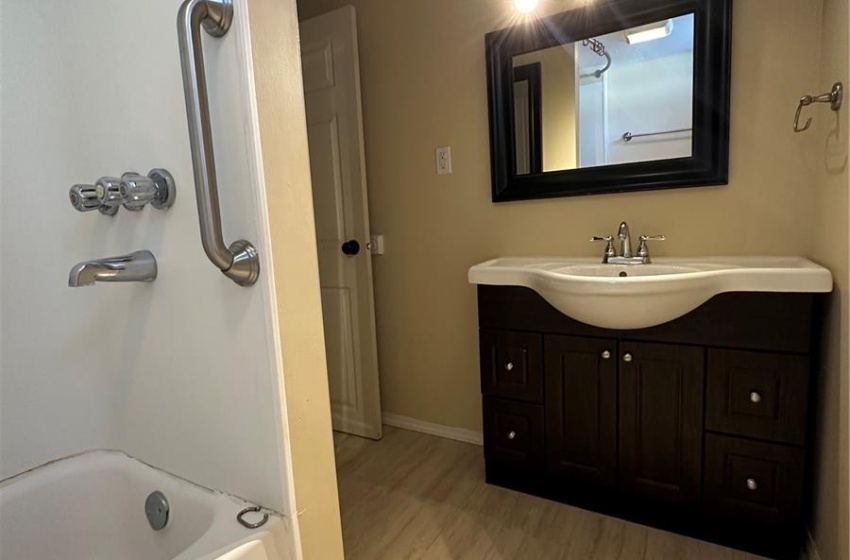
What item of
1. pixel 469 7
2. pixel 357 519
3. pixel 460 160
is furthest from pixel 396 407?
pixel 469 7

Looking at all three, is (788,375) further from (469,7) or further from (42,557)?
(42,557)

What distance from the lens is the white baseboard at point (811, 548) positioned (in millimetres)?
1285

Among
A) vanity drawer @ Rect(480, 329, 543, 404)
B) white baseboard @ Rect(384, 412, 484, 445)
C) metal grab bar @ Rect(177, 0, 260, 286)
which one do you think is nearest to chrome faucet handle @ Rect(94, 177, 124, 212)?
metal grab bar @ Rect(177, 0, 260, 286)

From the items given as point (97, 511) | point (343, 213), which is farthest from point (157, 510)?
point (343, 213)

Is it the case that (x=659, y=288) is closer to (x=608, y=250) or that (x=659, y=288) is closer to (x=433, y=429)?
(x=608, y=250)

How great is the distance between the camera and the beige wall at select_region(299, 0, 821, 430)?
1.42 m

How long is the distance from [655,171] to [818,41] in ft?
1.74

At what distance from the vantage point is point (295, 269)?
848 mm

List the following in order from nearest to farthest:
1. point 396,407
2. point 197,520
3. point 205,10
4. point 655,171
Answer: point 205,10 < point 197,520 < point 655,171 < point 396,407

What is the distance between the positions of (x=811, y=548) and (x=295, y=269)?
160 cm

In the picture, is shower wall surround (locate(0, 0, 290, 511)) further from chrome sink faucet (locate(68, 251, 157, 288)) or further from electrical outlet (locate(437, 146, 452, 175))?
electrical outlet (locate(437, 146, 452, 175))

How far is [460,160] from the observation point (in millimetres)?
1977

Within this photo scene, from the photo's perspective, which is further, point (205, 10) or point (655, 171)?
point (655, 171)

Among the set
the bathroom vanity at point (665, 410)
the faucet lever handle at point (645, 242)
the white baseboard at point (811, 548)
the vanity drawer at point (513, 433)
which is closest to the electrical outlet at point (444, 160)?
the bathroom vanity at point (665, 410)
